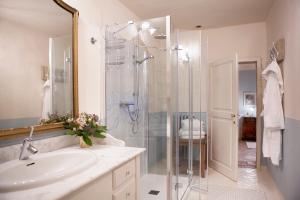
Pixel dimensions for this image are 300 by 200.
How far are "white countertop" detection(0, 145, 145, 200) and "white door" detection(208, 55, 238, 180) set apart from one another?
2.09 meters

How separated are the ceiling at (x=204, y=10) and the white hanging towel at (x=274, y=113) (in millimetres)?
1002

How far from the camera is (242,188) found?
9.59 feet

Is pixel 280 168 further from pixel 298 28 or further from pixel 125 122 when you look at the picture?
pixel 125 122

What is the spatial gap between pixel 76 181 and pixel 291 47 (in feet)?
8.10

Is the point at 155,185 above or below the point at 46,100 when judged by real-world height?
below

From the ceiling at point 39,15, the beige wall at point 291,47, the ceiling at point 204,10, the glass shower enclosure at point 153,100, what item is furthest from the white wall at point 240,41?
the ceiling at point 39,15

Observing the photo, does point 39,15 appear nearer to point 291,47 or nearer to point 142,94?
point 142,94

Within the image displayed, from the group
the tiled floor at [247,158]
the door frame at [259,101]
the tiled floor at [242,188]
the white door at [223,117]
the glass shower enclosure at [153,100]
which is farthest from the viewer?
the tiled floor at [247,158]

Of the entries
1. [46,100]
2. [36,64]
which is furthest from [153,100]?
[36,64]

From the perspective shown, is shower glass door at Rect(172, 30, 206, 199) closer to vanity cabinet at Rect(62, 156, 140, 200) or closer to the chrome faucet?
vanity cabinet at Rect(62, 156, 140, 200)

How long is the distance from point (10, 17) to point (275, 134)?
9.66 ft

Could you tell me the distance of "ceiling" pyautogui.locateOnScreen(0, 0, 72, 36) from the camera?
1394 mm

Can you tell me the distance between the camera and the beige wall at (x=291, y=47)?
2.11 m

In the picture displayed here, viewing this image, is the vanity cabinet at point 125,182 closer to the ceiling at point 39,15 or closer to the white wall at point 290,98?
the ceiling at point 39,15
